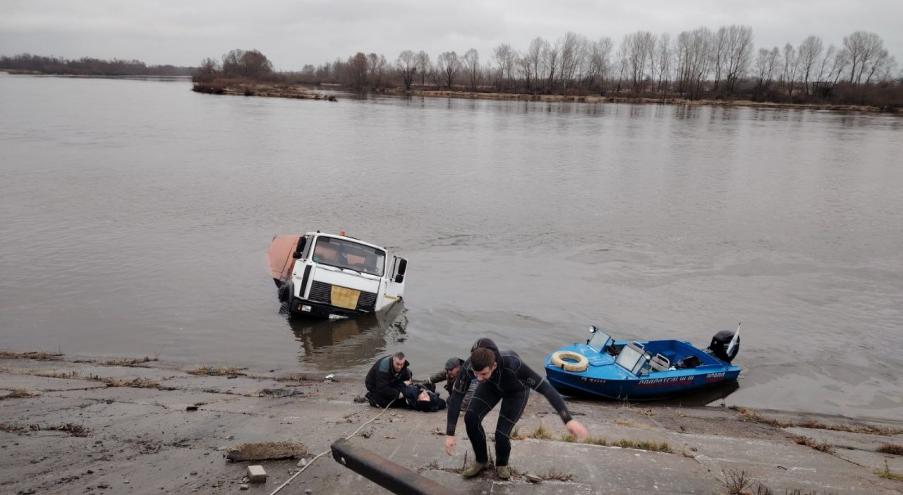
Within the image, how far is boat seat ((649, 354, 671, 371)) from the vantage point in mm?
14644

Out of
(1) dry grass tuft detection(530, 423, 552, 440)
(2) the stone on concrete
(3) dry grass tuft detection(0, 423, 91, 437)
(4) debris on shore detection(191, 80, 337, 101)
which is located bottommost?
(1) dry grass tuft detection(530, 423, 552, 440)

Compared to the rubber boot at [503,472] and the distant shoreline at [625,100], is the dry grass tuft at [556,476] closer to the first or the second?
the rubber boot at [503,472]

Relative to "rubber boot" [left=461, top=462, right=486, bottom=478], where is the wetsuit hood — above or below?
above

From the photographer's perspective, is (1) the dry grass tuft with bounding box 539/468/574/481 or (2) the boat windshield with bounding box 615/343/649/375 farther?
(2) the boat windshield with bounding box 615/343/649/375

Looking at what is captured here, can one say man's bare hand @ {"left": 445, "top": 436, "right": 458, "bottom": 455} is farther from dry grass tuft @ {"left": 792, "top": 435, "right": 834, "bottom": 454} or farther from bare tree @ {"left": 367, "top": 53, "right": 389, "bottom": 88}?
bare tree @ {"left": 367, "top": 53, "right": 389, "bottom": 88}

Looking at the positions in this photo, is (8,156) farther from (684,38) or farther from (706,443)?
(684,38)

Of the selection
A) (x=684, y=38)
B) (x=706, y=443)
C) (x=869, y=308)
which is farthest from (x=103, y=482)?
(x=684, y=38)

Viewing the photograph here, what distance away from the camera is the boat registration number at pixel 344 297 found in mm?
16516

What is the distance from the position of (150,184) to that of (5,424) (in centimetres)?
2947

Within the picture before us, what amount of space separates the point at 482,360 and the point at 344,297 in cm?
1111

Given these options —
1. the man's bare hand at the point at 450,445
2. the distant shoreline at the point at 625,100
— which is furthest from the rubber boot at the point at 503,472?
the distant shoreline at the point at 625,100

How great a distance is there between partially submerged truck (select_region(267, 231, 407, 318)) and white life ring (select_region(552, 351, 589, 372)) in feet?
16.7

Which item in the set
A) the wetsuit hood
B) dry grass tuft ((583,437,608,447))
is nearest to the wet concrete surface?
dry grass tuft ((583,437,608,447))

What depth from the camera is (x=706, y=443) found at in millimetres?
10414
